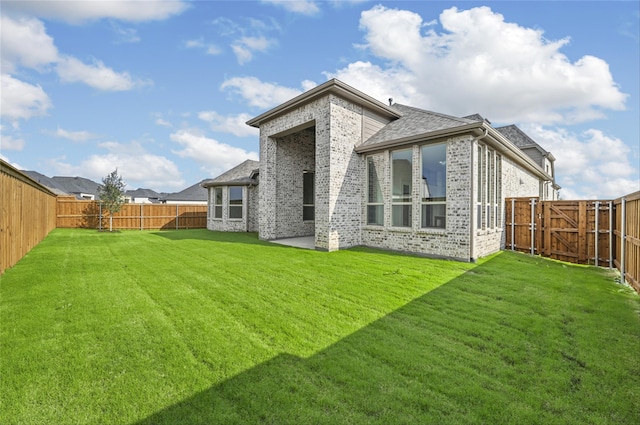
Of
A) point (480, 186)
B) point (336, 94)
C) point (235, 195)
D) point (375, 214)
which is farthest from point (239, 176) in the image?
point (480, 186)

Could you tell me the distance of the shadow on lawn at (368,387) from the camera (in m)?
2.23

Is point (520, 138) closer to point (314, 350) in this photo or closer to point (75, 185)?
point (314, 350)

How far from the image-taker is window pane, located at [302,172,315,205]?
49.4 ft

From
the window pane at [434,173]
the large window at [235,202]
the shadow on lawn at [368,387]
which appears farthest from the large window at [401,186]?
the large window at [235,202]

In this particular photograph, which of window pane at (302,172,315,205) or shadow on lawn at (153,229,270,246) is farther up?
window pane at (302,172,315,205)

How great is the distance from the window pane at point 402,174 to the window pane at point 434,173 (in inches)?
18.1

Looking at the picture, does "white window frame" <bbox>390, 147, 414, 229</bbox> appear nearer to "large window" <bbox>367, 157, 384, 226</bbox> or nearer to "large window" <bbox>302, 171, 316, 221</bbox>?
"large window" <bbox>367, 157, 384, 226</bbox>

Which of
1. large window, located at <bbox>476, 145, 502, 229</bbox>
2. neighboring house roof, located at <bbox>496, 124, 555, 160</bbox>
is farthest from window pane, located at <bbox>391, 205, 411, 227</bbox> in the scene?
neighboring house roof, located at <bbox>496, 124, 555, 160</bbox>

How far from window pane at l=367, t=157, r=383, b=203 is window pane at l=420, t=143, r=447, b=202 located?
1.71 meters

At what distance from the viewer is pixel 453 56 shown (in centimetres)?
1041

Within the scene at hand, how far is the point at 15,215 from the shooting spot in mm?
7906

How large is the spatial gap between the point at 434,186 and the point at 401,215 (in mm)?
1469

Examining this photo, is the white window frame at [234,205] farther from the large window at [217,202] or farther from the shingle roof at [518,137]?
the shingle roof at [518,137]

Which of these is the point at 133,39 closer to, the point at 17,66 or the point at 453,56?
the point at 17,66
